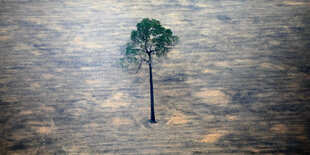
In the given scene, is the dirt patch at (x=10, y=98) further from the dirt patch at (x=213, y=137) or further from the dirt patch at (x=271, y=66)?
the dirt patch at (x=271, y=66)

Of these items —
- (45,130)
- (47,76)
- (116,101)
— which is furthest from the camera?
(47,76)

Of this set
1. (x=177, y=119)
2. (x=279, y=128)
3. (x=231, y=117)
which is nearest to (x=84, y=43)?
(x=177, y=119)

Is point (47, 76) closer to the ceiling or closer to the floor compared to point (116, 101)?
closer to the ceiling

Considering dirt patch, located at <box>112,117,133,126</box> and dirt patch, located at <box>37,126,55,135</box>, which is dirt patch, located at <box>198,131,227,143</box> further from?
dirt patch, located at <box>37,126,55,135</box>

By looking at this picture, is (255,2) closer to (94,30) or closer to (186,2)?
(186,2)

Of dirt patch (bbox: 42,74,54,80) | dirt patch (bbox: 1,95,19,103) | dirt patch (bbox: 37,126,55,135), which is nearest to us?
dirt patch (bbox: 37,126,55,135)

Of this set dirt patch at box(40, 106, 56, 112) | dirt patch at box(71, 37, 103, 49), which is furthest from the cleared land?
dirt patch at box(71, 37, 103, 49)

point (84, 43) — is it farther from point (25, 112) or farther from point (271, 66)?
point (271, 66)

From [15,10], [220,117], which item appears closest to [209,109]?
[220,117]
